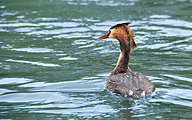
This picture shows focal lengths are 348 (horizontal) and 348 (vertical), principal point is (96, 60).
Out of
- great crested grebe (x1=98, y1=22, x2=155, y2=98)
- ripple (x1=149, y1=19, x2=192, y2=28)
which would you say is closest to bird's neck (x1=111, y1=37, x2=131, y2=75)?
great crested grebe (x1=98, y1=22, x2=155, y2=98)

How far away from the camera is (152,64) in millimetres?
10023

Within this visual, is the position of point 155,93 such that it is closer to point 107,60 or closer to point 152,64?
point 152,64

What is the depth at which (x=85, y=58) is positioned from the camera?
10711 mm

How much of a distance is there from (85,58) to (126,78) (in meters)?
3.34

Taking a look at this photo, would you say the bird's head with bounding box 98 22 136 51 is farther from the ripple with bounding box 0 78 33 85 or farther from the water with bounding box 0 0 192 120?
the ripple with bounding box 0 78 33 85

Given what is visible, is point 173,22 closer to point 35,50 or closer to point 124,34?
point 35,50

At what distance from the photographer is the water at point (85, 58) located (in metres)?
6.77

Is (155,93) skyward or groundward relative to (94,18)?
groundward

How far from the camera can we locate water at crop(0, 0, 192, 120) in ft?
22.2

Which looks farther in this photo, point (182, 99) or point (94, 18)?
point (94, 18)

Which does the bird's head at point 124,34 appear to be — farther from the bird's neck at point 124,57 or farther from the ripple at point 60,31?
the ripple at point 60,31

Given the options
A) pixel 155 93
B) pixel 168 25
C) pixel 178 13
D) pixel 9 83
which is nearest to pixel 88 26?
pixel 168 25

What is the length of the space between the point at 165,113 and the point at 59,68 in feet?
13.7

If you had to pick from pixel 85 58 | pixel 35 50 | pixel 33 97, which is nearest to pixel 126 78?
pixel 33 97
